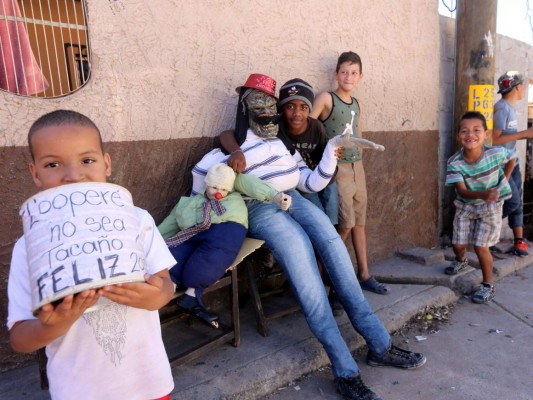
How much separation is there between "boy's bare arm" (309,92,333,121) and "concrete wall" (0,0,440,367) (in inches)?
10.5

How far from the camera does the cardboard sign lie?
0.99 metres

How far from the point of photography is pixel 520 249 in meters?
4.65

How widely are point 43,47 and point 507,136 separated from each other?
14.4 ft

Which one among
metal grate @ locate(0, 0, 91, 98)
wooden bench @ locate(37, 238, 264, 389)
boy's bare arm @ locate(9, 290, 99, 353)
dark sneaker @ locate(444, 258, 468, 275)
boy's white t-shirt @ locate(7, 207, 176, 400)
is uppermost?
metal grate @ locate(0, 0, 91, 98)

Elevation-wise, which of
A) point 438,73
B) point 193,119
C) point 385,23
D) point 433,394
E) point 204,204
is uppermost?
point 385,23

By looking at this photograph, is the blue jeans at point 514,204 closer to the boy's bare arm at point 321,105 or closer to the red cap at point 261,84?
the boy's bare arm at point 321,105

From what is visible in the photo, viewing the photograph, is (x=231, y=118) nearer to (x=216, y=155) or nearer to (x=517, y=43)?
(x=216, y=155)

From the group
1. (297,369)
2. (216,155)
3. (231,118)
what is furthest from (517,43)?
(297,369)

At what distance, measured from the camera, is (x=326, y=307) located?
2430mm

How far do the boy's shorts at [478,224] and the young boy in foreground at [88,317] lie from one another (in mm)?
3106

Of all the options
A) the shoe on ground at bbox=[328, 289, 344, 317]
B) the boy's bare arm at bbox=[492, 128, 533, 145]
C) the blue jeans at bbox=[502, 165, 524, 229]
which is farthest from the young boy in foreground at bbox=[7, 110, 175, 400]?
the blue jeans at bbox=[502, 165, 524, 229]

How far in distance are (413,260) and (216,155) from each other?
8.58 feet

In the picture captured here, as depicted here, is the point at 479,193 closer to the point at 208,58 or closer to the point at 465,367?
the point at 465,367

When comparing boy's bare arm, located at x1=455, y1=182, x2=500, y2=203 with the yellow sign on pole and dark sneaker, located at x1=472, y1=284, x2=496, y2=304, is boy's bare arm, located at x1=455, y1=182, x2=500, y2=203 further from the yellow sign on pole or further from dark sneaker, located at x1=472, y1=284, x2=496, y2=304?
the yellow sign on pole
